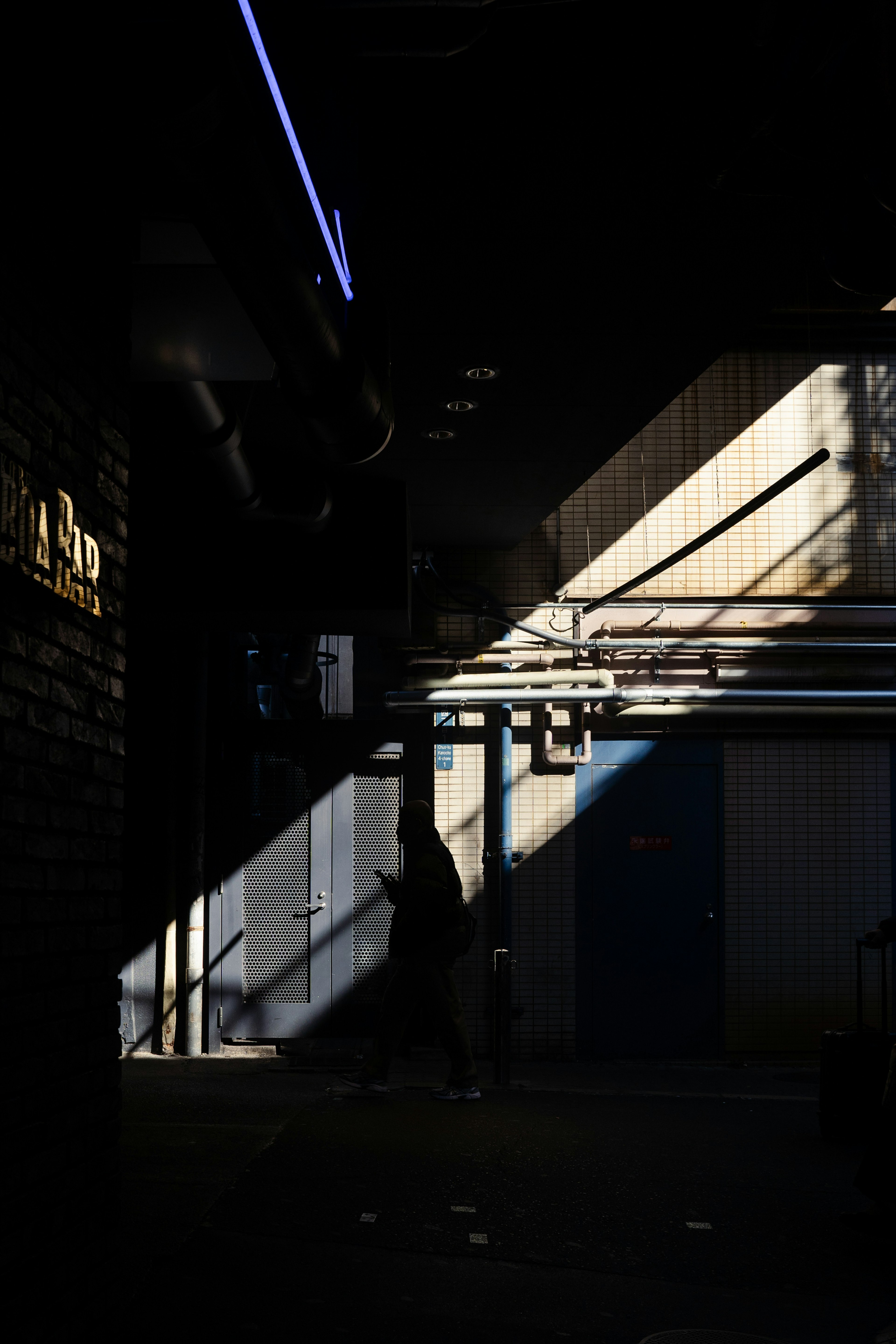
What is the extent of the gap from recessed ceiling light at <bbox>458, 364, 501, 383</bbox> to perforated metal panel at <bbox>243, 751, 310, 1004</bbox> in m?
4.37

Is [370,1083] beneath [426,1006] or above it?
beneath

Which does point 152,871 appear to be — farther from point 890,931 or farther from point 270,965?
point 890,931

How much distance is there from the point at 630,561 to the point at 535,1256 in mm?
6267

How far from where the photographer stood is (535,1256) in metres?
4.38

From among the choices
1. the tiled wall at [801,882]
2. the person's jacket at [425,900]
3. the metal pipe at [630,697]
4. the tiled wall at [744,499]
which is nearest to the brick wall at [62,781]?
the person's jacket at [425,900]

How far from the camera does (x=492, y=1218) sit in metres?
4.84

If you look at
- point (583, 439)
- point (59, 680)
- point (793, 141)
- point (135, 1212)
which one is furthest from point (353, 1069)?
point (793, 141)

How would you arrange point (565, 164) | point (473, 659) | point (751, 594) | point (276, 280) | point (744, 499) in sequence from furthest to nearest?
1. point (744, 499)
2. point (751, 594)
3. point (473, 659)
4. point (565, 164)
5. point (276, 280)

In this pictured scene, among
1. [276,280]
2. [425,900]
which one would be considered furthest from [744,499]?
[276,280]

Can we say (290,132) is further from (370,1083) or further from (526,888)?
(526,888)

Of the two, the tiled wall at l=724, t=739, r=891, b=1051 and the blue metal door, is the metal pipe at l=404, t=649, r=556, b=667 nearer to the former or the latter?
the blue metal door

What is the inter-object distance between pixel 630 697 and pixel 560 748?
76cm

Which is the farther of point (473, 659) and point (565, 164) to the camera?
point (473, 659)

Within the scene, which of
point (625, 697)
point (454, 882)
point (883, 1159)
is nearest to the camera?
point (883, 1159)
